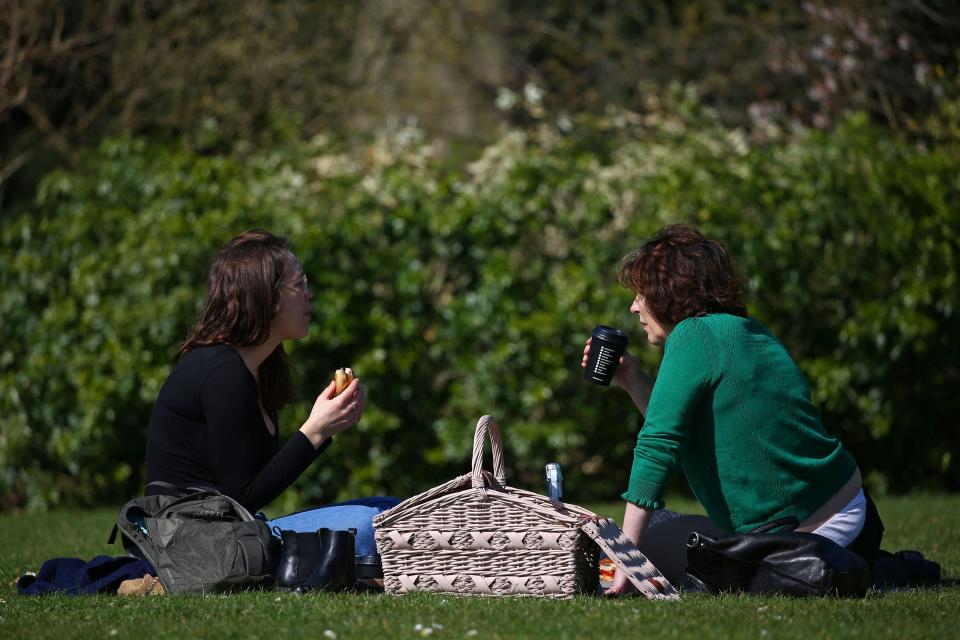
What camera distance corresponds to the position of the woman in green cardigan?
12.8 ft

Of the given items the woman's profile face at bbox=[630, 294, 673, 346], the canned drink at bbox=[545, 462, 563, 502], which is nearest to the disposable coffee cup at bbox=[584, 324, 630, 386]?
the woman's profile face at bbox=[630, 294, 673, 346]

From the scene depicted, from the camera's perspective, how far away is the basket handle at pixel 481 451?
12.8ft

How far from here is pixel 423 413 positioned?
8148 mm

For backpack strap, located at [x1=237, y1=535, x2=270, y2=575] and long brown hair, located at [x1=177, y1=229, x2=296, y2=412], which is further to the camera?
long brown hair, located at [x1=177, y1=229, x2=296, y2=412]

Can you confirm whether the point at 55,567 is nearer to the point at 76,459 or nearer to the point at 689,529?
the point at 689,529

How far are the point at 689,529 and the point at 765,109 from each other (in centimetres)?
757

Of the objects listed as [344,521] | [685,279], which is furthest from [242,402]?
[685,279]

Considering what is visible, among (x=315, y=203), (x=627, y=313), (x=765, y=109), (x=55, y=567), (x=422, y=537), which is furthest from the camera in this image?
(x=765, y=109)

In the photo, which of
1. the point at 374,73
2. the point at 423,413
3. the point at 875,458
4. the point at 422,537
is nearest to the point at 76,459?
the point at 423,413

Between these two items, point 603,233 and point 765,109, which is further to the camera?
point 765,109

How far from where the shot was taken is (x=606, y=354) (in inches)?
170

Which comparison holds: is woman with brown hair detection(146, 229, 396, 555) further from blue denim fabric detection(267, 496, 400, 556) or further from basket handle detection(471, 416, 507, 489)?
basket handle detection(471, 416, 507, 489)

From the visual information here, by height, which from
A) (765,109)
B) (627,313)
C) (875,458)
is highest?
(765,109)

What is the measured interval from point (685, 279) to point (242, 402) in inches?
59.1
